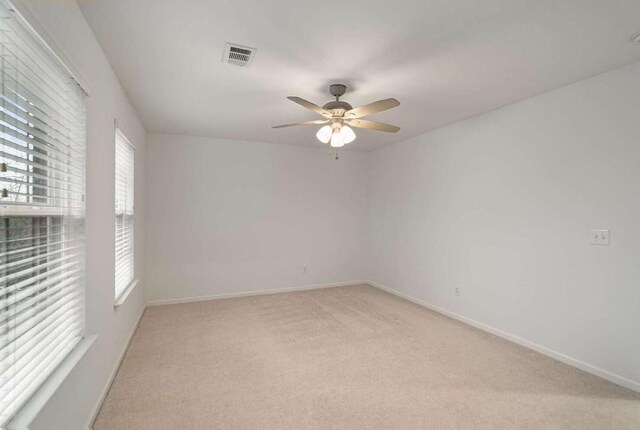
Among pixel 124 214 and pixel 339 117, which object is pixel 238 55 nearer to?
pixel 339 117

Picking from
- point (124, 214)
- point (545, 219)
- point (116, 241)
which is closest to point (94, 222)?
point (116, 241)

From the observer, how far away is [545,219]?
2.96 metres

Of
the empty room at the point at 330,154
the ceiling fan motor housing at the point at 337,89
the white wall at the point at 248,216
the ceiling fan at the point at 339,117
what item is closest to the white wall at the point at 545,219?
the empty room at the point at 330,154

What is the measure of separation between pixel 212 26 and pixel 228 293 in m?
3.81

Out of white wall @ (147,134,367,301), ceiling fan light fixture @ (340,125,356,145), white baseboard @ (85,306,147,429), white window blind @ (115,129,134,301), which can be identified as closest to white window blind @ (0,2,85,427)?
white baseboard @ (85,306,147,429)

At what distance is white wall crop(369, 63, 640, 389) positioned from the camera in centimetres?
244

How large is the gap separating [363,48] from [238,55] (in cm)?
89

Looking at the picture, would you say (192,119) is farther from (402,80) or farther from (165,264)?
(402,80)

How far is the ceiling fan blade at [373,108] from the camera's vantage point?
2.32 meters

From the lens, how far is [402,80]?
2.68m

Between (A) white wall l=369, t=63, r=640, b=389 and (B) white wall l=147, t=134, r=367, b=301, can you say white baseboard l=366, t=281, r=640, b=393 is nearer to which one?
(A) white wall l=369, t=63, r=640, b=389

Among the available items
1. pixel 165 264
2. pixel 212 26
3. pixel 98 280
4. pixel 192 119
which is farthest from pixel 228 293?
pixel 212 26

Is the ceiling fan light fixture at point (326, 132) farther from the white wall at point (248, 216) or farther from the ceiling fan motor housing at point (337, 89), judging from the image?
the white wall at point (248, 216)

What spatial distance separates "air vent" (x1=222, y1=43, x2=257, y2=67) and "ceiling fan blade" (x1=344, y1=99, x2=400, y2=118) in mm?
874
